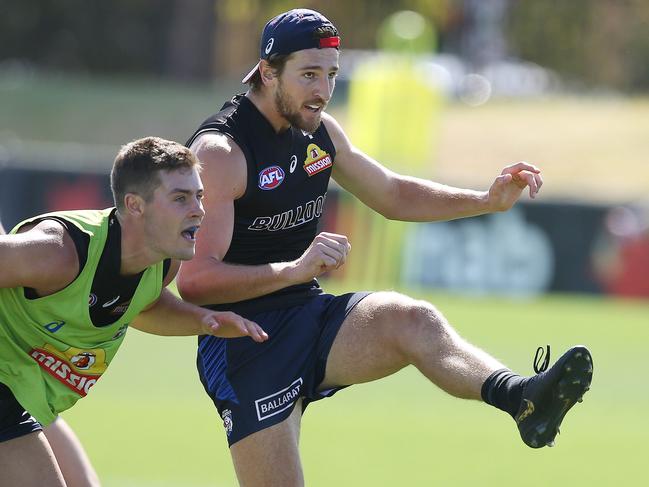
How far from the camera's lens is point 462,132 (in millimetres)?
28266

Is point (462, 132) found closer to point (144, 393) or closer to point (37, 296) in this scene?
point (144, 393)

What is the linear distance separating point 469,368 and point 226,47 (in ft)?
114

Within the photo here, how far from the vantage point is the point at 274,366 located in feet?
22.0

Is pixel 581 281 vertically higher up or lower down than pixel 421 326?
lower down

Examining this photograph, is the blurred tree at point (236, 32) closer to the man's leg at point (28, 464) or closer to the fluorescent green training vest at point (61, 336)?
the fluorescent green training vest at point (61, 336)

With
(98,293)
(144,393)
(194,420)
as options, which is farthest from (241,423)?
(144,393)

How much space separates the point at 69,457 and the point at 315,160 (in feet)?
5.89

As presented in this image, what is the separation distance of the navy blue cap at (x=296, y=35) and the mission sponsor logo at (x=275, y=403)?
5.06 ft

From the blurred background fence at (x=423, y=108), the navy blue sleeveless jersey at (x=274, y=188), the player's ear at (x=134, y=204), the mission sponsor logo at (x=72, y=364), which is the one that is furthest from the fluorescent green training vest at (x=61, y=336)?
the blurred background fence at (x=423, y=108)

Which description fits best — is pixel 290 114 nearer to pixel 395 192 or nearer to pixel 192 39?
pixel 395 192

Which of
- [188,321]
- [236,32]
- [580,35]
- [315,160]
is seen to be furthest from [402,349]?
[580,35]

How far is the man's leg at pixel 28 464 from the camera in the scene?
5.80 meters

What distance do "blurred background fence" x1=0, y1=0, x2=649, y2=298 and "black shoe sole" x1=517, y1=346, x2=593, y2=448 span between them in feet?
42.0

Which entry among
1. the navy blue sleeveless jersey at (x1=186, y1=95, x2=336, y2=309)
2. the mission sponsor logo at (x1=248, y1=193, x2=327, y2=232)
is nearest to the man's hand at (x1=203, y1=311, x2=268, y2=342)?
the navy blue sleeveless jersey at (x1=186, y1=95, x2=336, y2=309)
